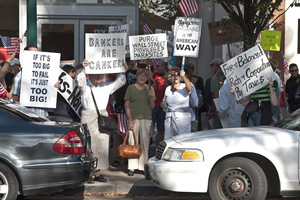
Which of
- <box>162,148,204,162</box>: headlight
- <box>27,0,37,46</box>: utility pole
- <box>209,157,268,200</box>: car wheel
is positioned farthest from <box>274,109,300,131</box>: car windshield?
<box>27,0,37,46</box>: utility pole

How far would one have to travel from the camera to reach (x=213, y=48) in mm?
16453

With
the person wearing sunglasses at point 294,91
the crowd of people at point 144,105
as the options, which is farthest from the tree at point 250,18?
the person wearing sunglasses at point 294,91

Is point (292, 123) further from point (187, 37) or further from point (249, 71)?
point (187, 37)

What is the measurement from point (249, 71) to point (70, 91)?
2911 mm

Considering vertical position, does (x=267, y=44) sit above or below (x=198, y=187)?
above

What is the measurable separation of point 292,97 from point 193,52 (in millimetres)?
2701

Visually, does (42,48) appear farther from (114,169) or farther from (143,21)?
(114,169)

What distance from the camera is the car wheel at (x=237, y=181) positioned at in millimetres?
8266

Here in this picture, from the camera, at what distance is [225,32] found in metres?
13.4

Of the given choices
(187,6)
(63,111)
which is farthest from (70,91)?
(187,6)

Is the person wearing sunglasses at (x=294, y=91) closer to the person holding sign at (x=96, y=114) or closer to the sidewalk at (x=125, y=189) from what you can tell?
the sidewalk at (x=125, y=189)

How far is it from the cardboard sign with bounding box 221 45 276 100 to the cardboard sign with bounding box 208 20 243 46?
2.29 m

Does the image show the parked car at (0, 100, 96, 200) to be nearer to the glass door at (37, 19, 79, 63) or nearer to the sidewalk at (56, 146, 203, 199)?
the sidewalk at (56, 146, 203, 199)

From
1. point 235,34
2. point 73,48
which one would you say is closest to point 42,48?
point 73,48
